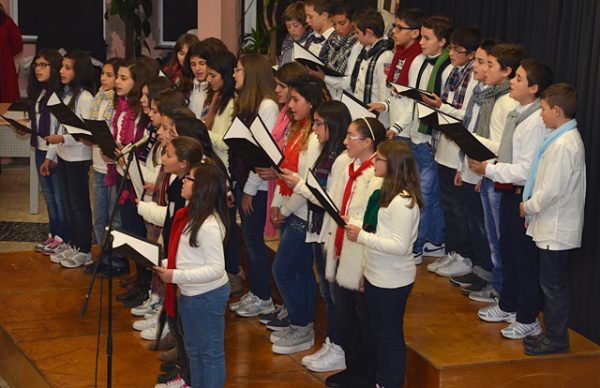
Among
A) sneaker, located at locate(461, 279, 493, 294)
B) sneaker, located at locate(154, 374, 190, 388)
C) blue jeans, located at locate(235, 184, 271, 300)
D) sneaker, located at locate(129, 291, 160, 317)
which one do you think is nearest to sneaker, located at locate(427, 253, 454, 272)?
sneaker, located at locate(461, 279, 493, 294)

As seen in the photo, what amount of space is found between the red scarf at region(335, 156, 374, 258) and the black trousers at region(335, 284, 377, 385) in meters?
0.20

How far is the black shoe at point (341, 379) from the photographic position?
5.09m

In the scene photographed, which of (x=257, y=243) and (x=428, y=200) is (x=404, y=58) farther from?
(x=257, y=243)

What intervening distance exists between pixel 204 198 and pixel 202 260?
10.5 inches

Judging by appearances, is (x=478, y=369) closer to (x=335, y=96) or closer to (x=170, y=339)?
(x=170, y=339)

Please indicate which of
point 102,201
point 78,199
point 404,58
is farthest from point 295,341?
point 78,199

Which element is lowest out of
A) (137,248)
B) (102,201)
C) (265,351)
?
(265,351)

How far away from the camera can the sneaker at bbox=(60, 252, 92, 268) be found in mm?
7008

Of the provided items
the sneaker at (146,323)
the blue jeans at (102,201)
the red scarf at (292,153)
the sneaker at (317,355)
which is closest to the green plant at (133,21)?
the blue jeans at (102,201)

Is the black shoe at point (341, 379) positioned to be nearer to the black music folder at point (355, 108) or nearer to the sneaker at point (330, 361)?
the sneaker at point (330, 361)

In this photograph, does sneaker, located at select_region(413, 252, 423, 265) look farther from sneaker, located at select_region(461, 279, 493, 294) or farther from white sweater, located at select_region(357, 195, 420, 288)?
white sweater, located at select_region(357, 195, 420, 288)

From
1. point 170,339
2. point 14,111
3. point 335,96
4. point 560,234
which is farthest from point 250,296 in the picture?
point 14,111

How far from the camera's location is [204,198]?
4496mm

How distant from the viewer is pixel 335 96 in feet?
22.2
